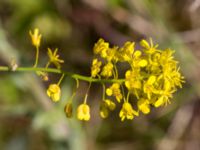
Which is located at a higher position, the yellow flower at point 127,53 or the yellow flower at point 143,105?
the yellow flower at point 127,53

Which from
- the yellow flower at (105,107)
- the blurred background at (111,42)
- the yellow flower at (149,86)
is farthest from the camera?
the blurred background at (111,42)

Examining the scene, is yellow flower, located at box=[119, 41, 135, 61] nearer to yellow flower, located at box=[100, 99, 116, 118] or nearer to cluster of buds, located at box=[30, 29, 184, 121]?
cluster of buds, located at box=[30, 29, 184, 121]

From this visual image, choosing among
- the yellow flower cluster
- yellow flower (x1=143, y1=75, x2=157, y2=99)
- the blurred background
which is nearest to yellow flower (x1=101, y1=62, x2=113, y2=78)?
the yellow flower cluster

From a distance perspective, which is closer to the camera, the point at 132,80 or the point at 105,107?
the point at 132,80

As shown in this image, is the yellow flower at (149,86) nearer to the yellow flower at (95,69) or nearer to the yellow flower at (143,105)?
the yellow flower at (143,105)

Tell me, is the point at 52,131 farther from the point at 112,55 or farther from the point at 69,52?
the point at 112,55

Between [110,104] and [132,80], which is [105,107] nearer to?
[110,104]

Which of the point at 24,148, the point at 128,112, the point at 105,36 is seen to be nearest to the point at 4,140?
the point at 24,148

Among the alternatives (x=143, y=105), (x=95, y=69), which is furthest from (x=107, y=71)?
(x=143, y=105)

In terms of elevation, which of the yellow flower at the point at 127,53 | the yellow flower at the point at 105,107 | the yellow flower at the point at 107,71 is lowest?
the yellow flower at the point at 105,107

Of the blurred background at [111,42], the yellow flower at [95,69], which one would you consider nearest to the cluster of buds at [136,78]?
the yellow flower at [95,69]
